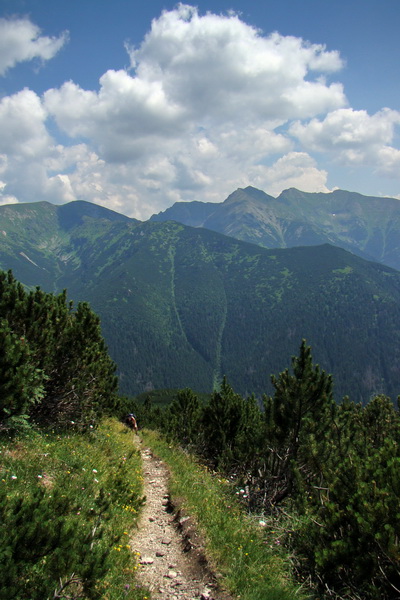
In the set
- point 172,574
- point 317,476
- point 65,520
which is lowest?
point 172,574

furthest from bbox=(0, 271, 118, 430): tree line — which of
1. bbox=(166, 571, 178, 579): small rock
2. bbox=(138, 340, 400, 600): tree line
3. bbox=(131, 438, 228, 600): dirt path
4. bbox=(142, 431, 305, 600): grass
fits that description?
bbox=(138, 340, 400, 600): tree line

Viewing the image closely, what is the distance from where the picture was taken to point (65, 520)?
4199 millimetres

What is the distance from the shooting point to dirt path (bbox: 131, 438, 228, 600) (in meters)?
5.78

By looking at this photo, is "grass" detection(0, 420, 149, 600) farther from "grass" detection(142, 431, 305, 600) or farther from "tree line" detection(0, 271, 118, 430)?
"grass" detection(142, 431, 305, 600)

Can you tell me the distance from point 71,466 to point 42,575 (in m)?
5.76

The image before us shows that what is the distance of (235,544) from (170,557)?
4.38 ft

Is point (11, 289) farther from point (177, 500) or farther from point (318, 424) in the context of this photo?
point (318, 424)

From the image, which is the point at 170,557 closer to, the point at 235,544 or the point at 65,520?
the point at 235,544

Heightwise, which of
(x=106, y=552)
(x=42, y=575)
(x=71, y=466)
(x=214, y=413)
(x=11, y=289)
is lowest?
(x=214, y=413)

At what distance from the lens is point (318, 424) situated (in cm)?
1068

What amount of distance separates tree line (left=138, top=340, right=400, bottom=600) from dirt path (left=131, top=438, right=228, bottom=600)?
73.1 inches

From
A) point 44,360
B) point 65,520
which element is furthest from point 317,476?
point 44,360

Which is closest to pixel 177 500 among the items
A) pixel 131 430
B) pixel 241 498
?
pixel 241 498

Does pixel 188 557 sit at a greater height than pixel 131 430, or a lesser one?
greater
